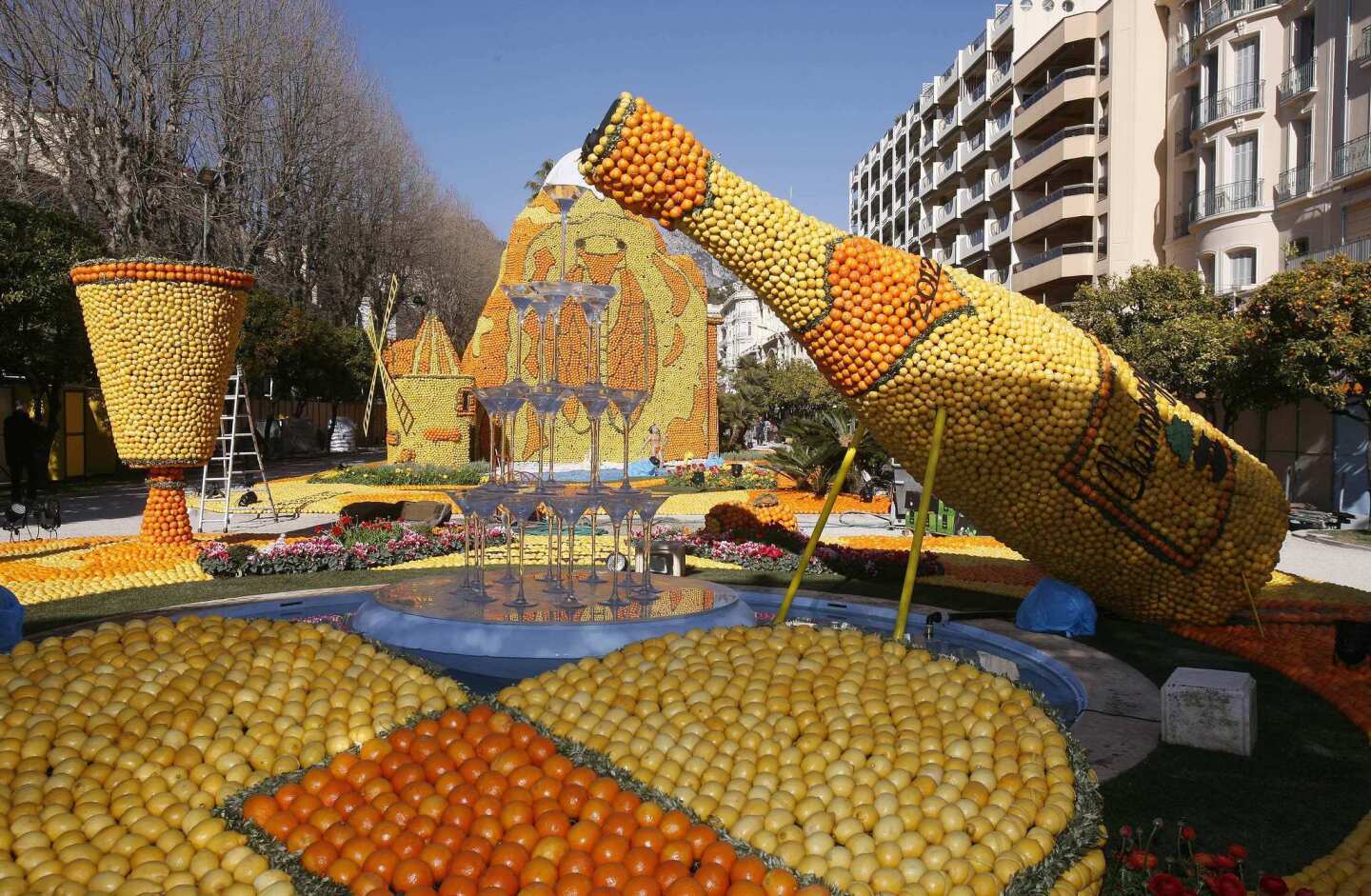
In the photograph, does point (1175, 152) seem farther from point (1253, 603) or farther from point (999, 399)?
point (999, 399)

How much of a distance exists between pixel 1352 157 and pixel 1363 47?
Answer: 273cm

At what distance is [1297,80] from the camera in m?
28.6

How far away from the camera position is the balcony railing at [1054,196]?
4078cm

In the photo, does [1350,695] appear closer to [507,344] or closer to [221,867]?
[221,867]

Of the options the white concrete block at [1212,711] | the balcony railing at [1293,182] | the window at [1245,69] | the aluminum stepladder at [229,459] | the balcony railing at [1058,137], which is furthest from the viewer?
the balcony railing at [1058,137]

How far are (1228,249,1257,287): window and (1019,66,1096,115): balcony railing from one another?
42.8 ft

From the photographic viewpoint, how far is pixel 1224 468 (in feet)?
26.5

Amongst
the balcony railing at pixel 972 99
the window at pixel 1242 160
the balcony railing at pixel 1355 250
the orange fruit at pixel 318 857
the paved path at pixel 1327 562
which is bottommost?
the paved path at pixel 1327 562

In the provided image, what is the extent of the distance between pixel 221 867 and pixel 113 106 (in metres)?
34.6

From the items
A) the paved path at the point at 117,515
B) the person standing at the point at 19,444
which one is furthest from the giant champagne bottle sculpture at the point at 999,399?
the person standing at the point at 19,444

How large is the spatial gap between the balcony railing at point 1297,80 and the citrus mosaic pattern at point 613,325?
1811 cm

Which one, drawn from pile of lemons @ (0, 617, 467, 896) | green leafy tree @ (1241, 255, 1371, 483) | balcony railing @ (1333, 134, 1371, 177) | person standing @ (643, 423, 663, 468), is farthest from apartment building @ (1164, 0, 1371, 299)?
pile of lemons @ (0, 617, 467, 896)

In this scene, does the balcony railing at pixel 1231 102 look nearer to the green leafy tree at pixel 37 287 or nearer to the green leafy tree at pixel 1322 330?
the green leafy tree at pixel 1322 330

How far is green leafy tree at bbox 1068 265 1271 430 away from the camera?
839 inches
